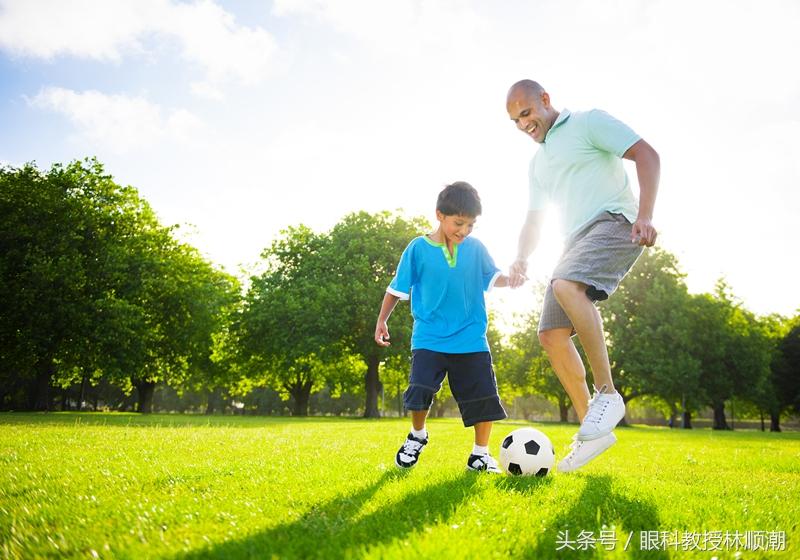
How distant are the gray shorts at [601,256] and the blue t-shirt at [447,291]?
3.13 feet

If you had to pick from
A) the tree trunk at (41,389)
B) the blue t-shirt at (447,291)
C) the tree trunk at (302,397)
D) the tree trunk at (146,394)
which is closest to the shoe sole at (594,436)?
the blue t-shirt at (447,291)

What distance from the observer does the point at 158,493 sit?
11.3 feet

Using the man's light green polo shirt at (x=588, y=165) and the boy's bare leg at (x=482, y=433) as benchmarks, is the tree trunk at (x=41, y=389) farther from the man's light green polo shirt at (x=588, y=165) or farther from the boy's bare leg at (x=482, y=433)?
the man's light green polo shirt at (x=588, y=165)

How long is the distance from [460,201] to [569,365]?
5.89ft

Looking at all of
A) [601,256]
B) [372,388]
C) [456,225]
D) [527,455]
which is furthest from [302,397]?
[601,256]

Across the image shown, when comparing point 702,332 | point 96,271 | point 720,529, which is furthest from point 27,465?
point 702,332

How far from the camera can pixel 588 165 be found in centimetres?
475

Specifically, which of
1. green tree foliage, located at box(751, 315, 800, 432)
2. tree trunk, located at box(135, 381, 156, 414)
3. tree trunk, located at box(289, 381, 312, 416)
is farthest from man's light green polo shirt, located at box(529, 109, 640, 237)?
green tree foliage, located at box(751, 315, 800, 432)

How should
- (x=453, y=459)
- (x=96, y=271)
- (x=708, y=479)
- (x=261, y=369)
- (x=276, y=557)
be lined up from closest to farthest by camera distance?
(x=276, y=557) → (x=708, y=479) → (x=453, y=459) → (x=96, y=271) → (x=261, y=369)

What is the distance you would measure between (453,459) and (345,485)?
2.44m

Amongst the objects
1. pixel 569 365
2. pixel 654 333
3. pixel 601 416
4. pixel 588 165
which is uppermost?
pixel 654 333

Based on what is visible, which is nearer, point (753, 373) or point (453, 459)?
point (453, 459)

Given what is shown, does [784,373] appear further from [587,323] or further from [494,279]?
[587,323]

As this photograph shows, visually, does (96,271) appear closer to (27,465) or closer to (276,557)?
(27,465)
